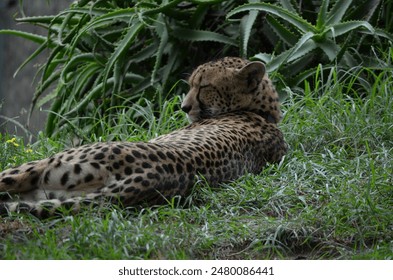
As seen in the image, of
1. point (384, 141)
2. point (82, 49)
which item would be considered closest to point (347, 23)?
point (384, 141)

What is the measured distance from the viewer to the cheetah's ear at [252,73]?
5008mm

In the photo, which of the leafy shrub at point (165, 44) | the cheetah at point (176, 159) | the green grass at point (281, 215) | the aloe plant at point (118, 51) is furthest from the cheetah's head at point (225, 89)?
the aloe plant at point (118, 51)

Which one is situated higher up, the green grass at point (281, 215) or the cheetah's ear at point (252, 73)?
the cheetah's ear at point (252, 73)

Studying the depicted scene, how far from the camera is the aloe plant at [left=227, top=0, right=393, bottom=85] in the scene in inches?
233

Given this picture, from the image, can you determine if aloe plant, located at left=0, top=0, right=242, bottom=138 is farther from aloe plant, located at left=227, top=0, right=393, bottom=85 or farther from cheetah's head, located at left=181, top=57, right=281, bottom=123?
cheetah's head, located at left=181, top=57, right=281, bottom=123

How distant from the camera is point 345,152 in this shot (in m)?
4.91

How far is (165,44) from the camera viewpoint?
6414 millimetres

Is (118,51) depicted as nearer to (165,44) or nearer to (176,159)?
(165,44)

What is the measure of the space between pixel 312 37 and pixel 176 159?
2269 mm

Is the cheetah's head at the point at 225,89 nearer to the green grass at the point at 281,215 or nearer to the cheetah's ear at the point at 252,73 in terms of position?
the cheetah's ear at the point at 252,73

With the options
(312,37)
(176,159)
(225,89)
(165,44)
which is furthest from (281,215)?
(165,44)

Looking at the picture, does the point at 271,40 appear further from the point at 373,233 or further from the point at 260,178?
the point at 373,233

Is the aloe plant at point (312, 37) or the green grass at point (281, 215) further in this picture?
the aloe plant at point (312, 37)
